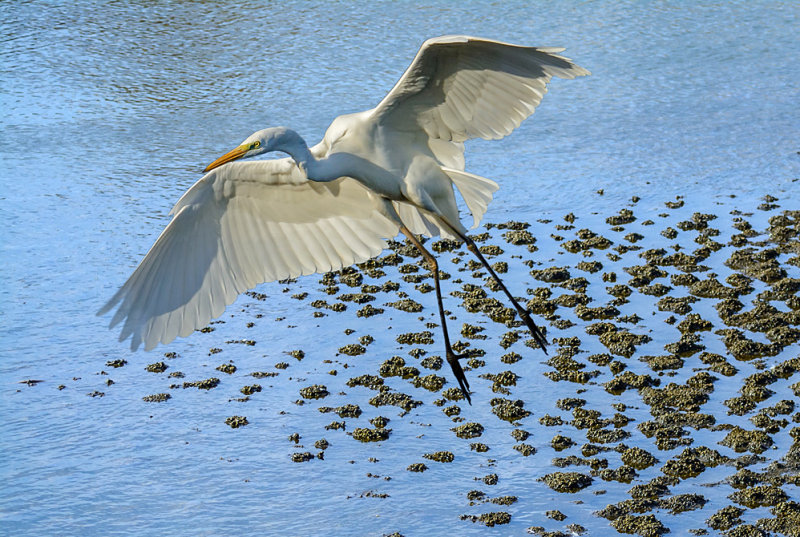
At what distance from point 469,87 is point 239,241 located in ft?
5.02

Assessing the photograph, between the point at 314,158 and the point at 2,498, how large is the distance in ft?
9.27

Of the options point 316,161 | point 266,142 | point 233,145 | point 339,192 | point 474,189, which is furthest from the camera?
point 233,145

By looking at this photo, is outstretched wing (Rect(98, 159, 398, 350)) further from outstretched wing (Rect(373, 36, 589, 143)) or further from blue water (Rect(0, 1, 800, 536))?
blue water (Rect(0, 1, 800, 536))

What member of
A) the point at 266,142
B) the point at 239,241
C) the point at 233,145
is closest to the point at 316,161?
the point at 266,142

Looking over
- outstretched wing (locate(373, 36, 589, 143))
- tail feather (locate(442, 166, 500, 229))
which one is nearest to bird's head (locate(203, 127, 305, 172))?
outstretched wing (locate(373, 36, 589, 143))

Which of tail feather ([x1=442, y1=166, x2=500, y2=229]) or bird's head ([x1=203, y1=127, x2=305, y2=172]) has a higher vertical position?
bird's head ([x1=203, y1=127, x2=305, y2=172])

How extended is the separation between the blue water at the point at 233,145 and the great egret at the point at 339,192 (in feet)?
3.78

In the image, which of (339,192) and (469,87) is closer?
(469,87)

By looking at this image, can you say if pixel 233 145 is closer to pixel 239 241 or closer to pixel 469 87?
pixel 239 241

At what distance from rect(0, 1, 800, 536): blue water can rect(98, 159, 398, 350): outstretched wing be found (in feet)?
3.97

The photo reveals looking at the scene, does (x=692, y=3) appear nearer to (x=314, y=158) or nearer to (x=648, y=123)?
(x=648, y=123)

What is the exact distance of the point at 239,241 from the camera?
19.3 ft

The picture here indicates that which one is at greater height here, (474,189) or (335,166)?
(335,166)

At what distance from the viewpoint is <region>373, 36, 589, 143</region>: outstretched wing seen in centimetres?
486
